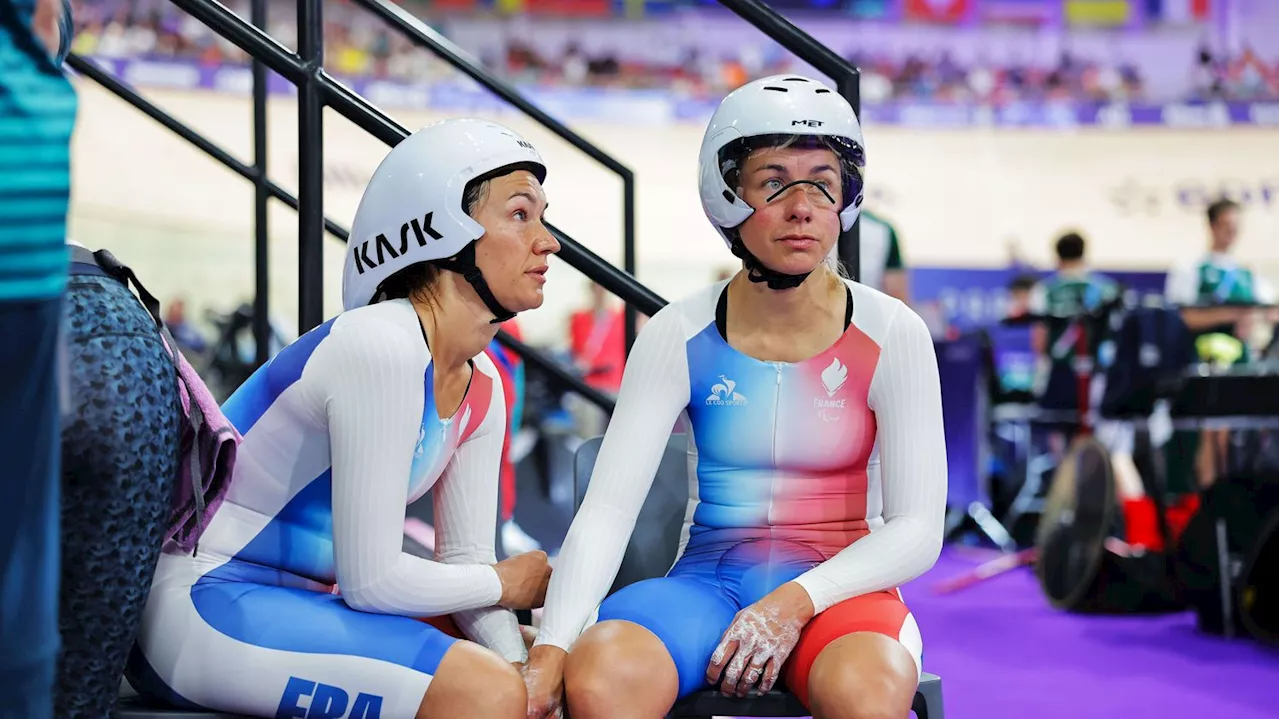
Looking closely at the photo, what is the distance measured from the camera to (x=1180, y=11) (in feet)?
64.2

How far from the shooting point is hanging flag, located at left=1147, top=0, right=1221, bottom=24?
63.6ft

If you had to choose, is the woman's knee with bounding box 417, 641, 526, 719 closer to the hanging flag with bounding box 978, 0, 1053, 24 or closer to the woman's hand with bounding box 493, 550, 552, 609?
the woman's hand with bounding box 493, 550, 552, 609

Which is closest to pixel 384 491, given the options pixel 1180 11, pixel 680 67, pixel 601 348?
pixel 601 348

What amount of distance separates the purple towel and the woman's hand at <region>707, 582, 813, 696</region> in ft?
2.56

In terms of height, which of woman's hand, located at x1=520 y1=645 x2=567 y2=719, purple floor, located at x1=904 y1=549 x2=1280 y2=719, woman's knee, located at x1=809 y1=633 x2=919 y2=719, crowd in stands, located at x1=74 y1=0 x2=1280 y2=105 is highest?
crowd in stands, located at x1=74 y1=0 x2=1280 y2=105

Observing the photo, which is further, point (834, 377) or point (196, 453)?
point (834, 377)

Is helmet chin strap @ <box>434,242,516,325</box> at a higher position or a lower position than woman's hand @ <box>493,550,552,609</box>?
higher

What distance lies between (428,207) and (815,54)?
85cm

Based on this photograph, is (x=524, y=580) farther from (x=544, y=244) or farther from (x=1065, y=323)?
(x=1065, y=323)

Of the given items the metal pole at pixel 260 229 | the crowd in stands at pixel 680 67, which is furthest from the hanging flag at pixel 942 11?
the metal pole at pixel 260 229

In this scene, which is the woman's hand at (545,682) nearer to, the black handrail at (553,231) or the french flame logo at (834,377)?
the french flame logo at (834,377)

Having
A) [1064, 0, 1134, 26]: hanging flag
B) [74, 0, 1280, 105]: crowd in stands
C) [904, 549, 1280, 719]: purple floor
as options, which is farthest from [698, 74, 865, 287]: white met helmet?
[1064, 0, 1134, 26]: hanging flag

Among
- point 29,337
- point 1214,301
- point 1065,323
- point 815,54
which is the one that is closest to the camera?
point 29,337

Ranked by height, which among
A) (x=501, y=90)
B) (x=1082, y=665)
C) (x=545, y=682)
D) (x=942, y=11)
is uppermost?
(x=942, y=11)
